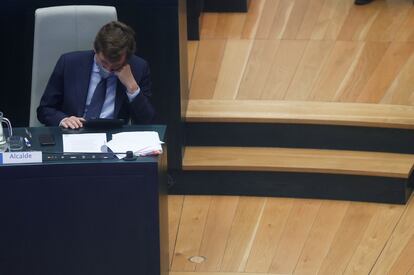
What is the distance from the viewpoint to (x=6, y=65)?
3.83m

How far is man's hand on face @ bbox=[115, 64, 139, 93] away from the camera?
3225 millimetres

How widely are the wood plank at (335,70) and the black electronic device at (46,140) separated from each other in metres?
1.71

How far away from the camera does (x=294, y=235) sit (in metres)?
3.79

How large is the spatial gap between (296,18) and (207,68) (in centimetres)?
84

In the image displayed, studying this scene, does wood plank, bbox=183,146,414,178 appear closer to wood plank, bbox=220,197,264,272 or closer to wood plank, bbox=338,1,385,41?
wood plank, bbox=220,197,264,272

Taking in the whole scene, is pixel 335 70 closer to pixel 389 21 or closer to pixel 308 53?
pixel 308 53

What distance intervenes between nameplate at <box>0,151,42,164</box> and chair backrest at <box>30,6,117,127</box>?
0.75m

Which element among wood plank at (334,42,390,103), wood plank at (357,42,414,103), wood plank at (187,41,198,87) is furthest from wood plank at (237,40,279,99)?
wood plank at (357,42,414,103)

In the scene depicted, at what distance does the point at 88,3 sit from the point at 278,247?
1284mm

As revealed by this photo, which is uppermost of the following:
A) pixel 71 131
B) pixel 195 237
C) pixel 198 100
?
pixel 71 131

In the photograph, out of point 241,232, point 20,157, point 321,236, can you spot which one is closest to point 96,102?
point 20,157

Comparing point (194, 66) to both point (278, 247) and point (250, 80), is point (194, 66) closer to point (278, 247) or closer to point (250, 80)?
point (250, 80)

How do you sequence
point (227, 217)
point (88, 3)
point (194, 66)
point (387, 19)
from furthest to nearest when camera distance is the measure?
point (387, 19) < point (194, 66) < point (227, 217) < point (88, 3)

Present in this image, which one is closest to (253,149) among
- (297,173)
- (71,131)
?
(297,173)
